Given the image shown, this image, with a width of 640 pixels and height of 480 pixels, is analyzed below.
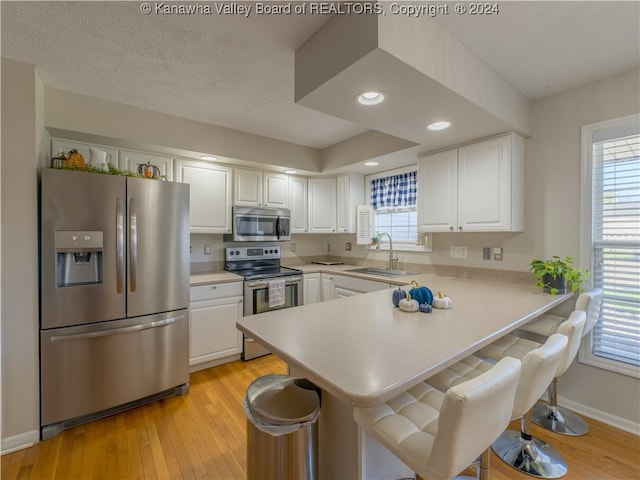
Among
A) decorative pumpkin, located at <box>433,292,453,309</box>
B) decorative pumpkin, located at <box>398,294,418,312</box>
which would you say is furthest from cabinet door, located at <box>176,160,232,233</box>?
decorative pumpkin, located at <box>433,292,453,309</box>

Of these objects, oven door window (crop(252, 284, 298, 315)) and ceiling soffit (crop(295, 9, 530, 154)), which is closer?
ceiling soffit (crop(295, 9, 530, 154))

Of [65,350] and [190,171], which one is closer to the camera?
[65,350]

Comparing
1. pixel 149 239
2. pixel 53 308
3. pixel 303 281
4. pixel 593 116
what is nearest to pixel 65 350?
pixel 53 308

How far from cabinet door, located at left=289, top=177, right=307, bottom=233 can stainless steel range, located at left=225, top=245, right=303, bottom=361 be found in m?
0.43

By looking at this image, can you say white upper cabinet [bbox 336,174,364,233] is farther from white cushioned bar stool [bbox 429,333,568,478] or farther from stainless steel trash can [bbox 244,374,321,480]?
stainless steel trash can [bbox 244,374,321,480]

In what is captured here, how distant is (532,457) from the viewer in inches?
64.6

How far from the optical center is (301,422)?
1.14 m

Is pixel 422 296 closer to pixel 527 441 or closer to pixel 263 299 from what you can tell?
pixel 527 441

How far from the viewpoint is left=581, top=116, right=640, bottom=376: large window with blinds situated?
6.30ft

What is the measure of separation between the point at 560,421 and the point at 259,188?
3324 millimetres

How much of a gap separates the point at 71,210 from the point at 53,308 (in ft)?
2.12

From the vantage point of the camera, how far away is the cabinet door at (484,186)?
7.31ft

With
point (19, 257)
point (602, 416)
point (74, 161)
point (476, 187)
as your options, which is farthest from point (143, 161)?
point (602, 416)

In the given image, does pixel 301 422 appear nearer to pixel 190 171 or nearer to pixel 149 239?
pixel 149 239
